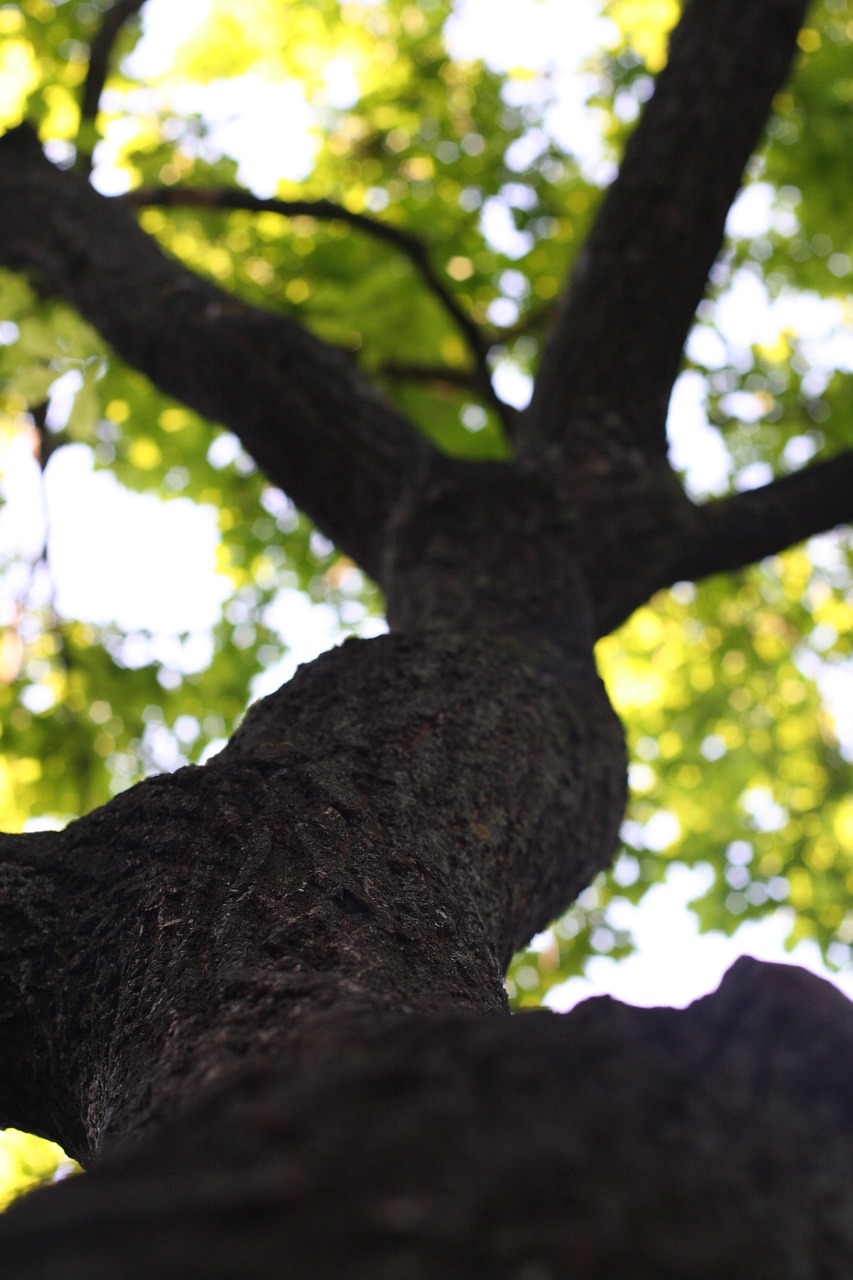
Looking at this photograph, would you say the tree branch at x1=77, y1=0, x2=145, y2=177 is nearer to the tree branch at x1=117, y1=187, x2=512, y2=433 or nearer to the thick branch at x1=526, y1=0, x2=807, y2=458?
the tree branch at x1=117, y1=187, x2=512, y2=433

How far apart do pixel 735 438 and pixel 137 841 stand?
506cm

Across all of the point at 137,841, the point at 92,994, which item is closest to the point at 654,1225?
the point at 92,994

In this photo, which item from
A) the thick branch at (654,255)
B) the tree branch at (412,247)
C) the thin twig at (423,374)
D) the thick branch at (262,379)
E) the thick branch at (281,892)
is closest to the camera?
the thick branch at (281,892)

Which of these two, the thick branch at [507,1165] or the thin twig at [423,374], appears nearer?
the thick branch at [507,1165]

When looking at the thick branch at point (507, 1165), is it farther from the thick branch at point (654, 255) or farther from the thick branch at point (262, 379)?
the thick branch at point (654, 255)

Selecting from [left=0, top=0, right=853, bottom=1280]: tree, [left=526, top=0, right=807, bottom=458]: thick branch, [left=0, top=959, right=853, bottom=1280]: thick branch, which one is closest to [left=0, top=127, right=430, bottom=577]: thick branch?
[left=0, top=0, right=853, bottom=1280]: tree

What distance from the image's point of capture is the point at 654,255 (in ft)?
9.89

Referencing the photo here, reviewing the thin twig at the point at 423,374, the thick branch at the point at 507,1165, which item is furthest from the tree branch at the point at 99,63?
the thick branch at the point at 507,1165

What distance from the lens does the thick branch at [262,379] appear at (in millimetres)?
2736

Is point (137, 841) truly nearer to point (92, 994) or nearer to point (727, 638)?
point (92, 994)

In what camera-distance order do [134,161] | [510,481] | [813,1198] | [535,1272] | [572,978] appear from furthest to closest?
[572,978] → [134,161] → [510,481] → [813,1198] → [535,1272]

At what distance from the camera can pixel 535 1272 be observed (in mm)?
583

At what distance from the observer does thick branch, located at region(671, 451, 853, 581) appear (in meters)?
2.82

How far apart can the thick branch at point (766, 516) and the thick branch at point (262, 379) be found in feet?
2.77
